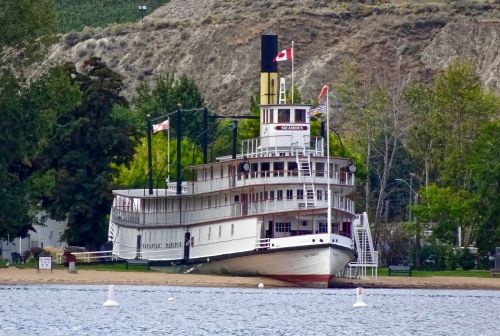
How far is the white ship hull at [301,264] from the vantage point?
344ft

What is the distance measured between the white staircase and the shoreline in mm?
4831

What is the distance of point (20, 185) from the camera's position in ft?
360

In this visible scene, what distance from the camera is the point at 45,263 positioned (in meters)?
103

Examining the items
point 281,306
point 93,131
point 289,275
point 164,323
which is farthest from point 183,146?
point 164,323

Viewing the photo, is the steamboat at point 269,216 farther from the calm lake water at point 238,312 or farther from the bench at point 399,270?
the calm lake water at point 238,312

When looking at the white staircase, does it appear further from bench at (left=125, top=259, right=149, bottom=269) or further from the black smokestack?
the black smokestack

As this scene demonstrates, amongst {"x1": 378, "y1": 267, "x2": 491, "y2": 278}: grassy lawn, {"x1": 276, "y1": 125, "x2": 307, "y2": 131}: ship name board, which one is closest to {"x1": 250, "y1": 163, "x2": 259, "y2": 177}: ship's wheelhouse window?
{"x1": 276, "y1": 125, "x2": 307, "y2": 131}: ship name board

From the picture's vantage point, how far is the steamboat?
10581cm

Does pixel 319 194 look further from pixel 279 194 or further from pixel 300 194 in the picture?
pixel 279 194

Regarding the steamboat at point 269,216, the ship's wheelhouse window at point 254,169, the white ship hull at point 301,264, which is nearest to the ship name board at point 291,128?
the steamboat at point 269,216

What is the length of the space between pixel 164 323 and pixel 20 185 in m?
38.3

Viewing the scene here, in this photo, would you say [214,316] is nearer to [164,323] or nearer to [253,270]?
[164,323]

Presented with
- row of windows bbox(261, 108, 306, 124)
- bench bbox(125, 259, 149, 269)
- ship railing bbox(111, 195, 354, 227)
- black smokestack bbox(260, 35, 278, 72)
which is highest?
black smokestack bbox(260, 35, 278, 72)

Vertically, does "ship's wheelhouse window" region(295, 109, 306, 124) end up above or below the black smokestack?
below
